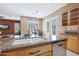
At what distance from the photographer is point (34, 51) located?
1.43 metres

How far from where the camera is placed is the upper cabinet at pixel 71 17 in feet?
5.27

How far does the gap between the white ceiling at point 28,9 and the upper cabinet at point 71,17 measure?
0.18 meters

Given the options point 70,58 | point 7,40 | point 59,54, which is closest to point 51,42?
point 59,54

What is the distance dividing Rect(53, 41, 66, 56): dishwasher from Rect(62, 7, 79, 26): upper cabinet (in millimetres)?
339

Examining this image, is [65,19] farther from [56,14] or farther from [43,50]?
[43,50]

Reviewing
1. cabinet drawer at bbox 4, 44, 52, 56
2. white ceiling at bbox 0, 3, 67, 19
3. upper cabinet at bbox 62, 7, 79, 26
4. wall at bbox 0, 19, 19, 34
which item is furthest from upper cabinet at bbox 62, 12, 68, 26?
wall at bbox 0, 19, 19, 34

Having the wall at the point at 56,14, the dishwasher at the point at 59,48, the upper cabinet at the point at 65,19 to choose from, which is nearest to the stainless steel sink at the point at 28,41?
the wall at the point at 56,14

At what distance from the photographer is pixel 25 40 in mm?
1467

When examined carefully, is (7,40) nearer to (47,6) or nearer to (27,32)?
(27,32)

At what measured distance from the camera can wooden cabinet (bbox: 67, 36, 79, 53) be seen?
161cm

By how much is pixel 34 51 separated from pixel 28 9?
1.96 feet

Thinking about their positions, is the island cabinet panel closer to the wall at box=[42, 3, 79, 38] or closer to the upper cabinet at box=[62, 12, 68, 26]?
the wall at box=[42, 3, 79, 38]

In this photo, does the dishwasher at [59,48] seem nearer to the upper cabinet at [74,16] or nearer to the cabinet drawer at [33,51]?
the cabinet drawer at [33,51]

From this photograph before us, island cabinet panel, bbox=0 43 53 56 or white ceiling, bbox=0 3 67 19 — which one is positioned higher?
white ceiling, bbox=0 3 67 19
